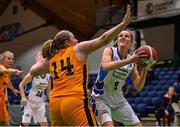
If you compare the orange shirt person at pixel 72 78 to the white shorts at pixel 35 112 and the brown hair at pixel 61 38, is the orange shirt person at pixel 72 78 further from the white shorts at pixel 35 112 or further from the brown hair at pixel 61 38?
the white shorts at pixel 35 112

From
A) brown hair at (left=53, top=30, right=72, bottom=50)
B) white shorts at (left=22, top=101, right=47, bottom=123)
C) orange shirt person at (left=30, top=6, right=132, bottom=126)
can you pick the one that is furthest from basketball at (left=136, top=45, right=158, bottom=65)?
white shorts at (left=22, top=101, right=47, bottom=123)

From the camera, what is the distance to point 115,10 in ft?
61.1

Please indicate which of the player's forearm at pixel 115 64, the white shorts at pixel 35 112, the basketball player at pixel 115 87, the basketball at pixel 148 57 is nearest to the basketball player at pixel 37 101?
the white shorts at pixel 35 112

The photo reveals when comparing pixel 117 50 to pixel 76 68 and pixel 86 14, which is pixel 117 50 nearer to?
pixel 76 68

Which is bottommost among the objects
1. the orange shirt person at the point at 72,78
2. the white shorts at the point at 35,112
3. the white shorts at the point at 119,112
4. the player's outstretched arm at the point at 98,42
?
the white shorts at the point at 35,112

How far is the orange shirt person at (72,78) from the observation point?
157 inches

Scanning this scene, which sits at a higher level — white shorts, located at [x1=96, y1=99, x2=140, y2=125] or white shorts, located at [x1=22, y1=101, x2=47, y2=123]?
white shorts, located at [x1=96, y1=99, x2=140, y2=125]

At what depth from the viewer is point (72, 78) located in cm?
407

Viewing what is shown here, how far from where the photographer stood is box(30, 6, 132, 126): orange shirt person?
3977 mm

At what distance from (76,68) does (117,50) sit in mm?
1143

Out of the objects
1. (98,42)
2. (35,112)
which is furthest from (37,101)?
(98,42)

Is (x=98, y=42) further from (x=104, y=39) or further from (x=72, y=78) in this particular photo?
(x=72, y=78)

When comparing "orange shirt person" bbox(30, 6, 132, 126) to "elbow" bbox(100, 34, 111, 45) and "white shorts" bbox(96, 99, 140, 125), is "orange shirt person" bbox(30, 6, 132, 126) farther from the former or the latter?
"white shorts" bbox(96, 99, 140, 125)

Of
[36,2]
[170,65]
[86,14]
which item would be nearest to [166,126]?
[170,65]
